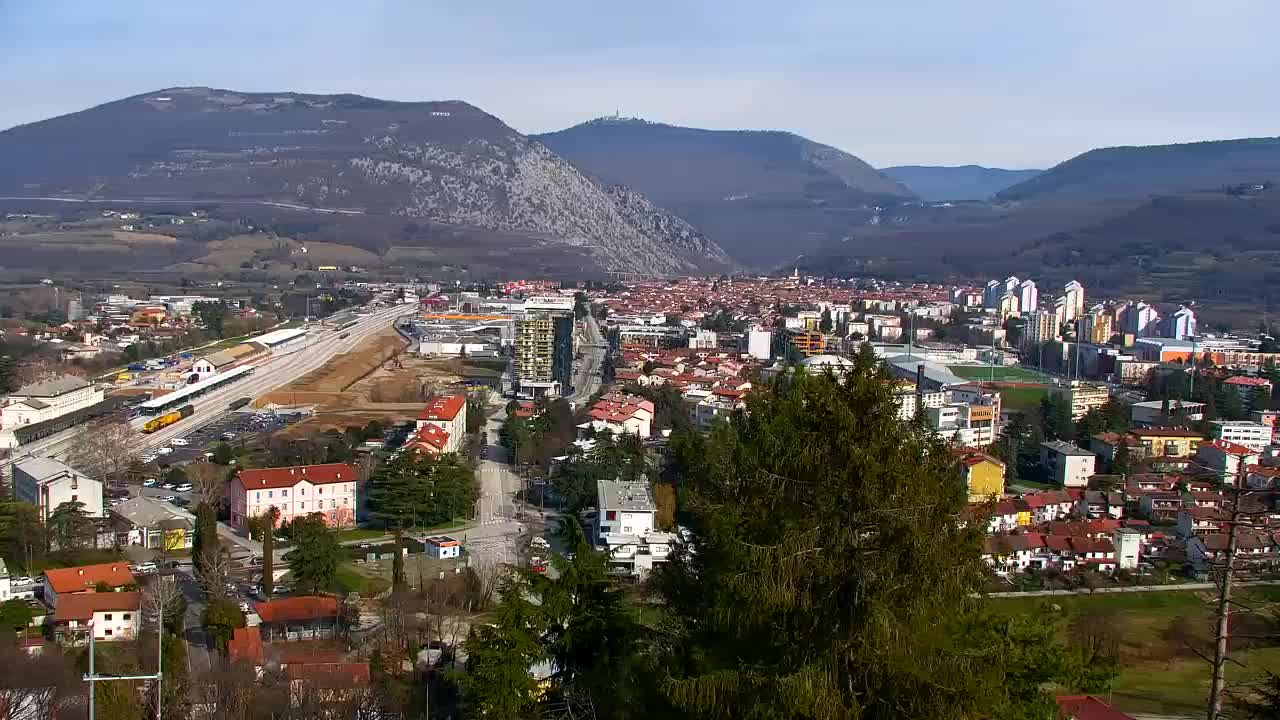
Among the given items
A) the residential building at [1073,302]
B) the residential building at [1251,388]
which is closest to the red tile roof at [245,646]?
the residential building at [1251,388]

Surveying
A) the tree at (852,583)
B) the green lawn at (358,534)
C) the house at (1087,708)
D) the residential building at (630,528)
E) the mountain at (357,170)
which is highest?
the mountain at (357,170)

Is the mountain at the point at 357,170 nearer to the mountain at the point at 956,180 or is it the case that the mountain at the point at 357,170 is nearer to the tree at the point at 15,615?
the tree at the point at 15,615

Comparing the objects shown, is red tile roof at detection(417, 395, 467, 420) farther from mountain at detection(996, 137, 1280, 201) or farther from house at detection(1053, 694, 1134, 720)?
mountain at detection(996, 137, 1280, 201)

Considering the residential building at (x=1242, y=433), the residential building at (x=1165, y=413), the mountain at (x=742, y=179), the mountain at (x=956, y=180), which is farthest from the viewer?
the mountain at (x=956, y=180)

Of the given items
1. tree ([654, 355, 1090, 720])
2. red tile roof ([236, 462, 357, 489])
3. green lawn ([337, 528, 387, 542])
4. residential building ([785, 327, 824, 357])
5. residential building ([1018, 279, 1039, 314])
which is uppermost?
tree ([654, 355, 1090, 720])

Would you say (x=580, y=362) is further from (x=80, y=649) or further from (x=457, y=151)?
(x=457, y=151)

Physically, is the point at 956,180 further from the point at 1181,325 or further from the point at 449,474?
the point at 449,474

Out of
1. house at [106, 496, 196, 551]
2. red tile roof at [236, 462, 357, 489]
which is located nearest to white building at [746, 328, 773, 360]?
red tile roof at [236, 462, 357, 489]
